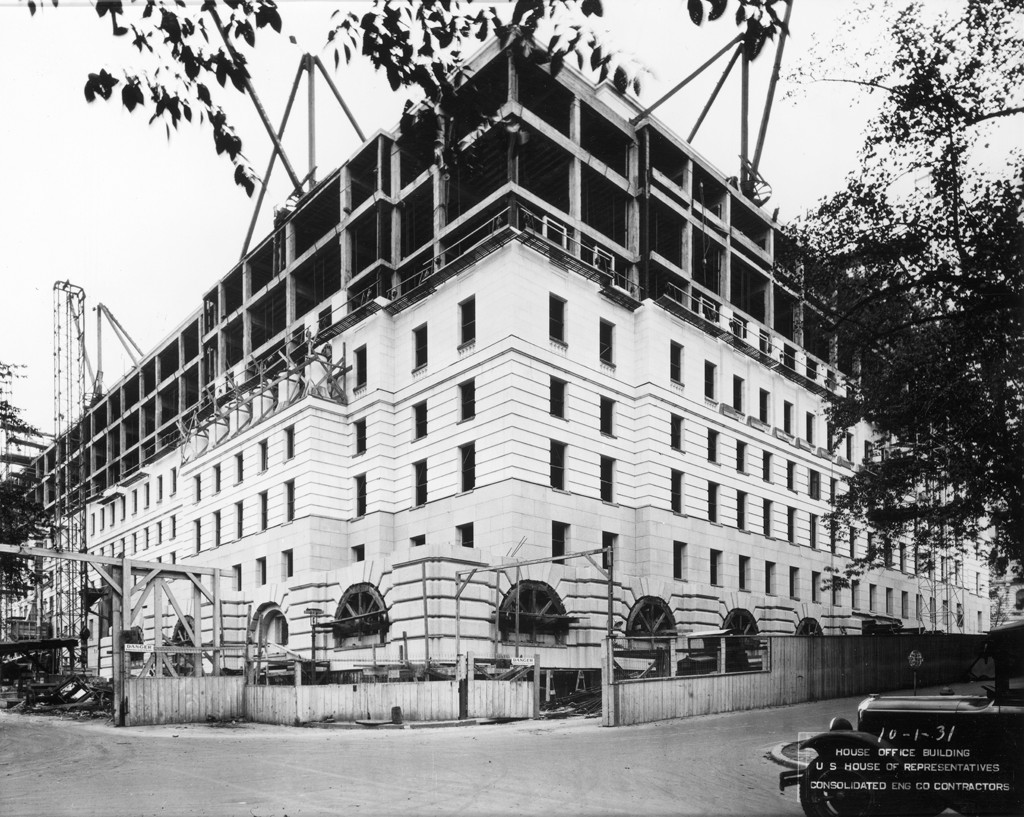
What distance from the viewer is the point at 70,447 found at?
230 ft

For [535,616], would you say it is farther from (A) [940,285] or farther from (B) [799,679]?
(A) [940,285]

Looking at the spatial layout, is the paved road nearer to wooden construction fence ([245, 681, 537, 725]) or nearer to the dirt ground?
the dirt ground

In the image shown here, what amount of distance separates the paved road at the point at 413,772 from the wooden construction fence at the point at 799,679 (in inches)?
A: 43.5

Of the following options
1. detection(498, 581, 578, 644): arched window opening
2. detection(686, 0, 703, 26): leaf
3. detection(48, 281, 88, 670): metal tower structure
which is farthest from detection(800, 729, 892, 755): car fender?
detection(48, 281, 88, 670): metal tower structure

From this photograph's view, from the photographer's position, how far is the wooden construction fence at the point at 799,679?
81.0 feet

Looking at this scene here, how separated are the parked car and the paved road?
A: 5.81 feet

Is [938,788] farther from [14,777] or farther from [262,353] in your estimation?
[262,353]

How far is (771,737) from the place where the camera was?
66.8 feet

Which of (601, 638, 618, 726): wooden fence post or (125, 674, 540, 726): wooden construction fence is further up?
(601, 638, 618, 726): wooden fence post

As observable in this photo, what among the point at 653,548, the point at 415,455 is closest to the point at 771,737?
the point at 653,548

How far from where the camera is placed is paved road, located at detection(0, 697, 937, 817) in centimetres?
1212

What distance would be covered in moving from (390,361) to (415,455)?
4965mm

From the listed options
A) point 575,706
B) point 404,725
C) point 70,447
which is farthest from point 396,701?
point 70,447

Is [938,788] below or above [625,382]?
below
